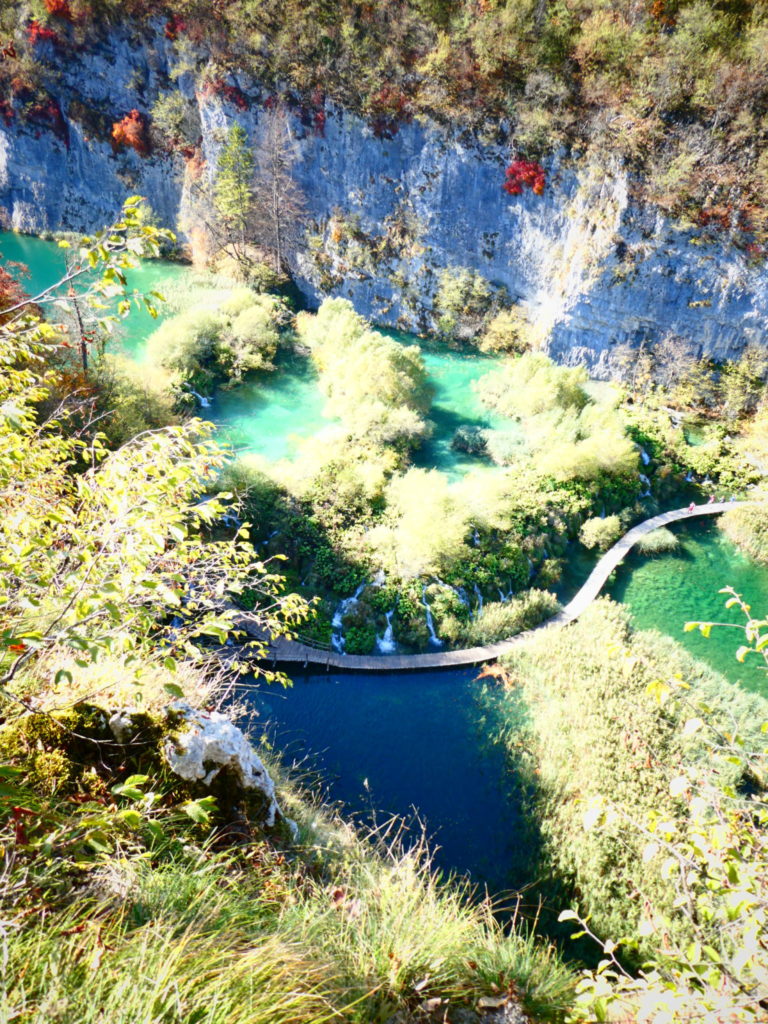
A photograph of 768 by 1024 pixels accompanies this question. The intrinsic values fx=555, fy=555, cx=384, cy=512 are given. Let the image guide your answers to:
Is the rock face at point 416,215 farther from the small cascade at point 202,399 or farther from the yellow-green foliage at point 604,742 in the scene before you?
the yellow-green foliage at point 604,742

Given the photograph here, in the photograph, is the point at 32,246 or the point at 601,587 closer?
the point at 601,587

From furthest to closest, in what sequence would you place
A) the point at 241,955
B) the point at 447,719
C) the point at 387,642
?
the point at 387,642 < the point at 447,719 < the point at 241,955

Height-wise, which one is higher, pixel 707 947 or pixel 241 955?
pixel 707 947

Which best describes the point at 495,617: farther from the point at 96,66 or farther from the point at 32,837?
the point at 96,66

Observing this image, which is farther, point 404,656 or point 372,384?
point 372,384

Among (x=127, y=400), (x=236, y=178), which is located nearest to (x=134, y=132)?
(x=236, y=178)

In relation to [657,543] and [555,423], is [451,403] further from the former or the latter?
[657,543]

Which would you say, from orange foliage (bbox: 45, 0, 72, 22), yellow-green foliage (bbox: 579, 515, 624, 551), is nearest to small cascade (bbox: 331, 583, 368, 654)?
yellow-green foliage (bbox: 579, 515, 624, 551)

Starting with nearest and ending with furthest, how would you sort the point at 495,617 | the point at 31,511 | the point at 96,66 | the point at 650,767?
the point at 31,511 → the point at 650,767 → the point at 495,617 → the point at 96,66

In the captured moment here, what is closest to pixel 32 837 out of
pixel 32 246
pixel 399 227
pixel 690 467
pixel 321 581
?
pixel 321 581
